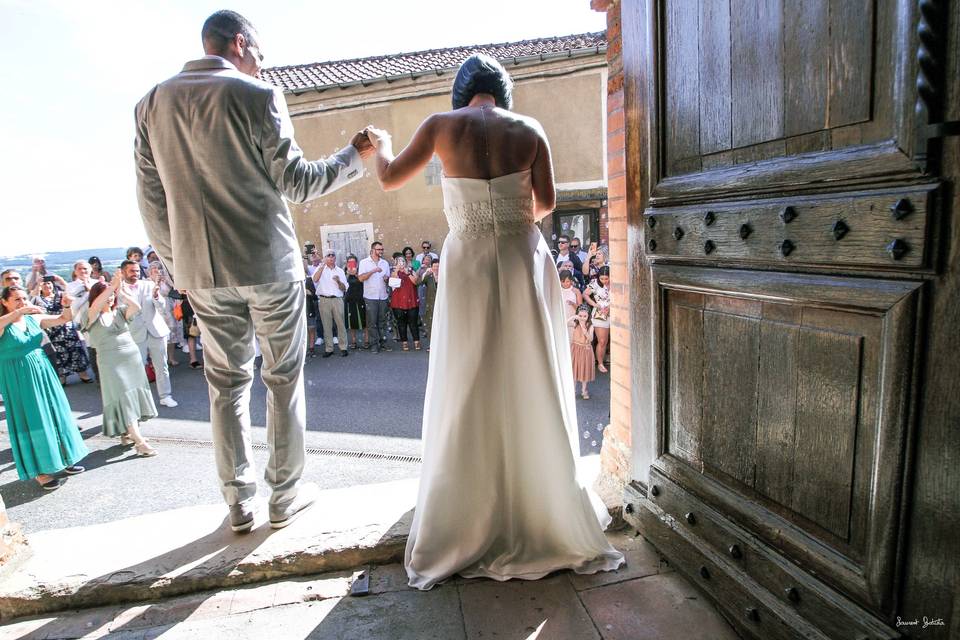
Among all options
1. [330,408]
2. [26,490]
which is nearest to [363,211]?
[330,408]

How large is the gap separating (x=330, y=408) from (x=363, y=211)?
33.4ft

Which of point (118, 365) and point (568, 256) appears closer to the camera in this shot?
point (118, 365)

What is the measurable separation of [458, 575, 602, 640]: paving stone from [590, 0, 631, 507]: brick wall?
0.69m

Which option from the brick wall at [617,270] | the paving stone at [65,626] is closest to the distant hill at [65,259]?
the paving stone at [65,626]

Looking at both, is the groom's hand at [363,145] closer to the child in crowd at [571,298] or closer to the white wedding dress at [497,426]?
the white wedding dress at [497,426]

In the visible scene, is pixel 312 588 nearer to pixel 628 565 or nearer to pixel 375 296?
pixel 628 565

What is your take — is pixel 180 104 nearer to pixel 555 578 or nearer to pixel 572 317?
pixel 555 578

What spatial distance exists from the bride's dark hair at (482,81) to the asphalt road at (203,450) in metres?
2.83

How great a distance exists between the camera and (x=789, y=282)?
1.52 m

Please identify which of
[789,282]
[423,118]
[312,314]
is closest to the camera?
[789,282]

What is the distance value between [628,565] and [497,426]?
0.77 m

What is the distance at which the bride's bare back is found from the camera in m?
2.20

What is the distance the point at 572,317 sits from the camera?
22.7 feet

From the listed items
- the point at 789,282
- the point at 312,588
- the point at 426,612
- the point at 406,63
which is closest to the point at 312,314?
the point at 312,588
